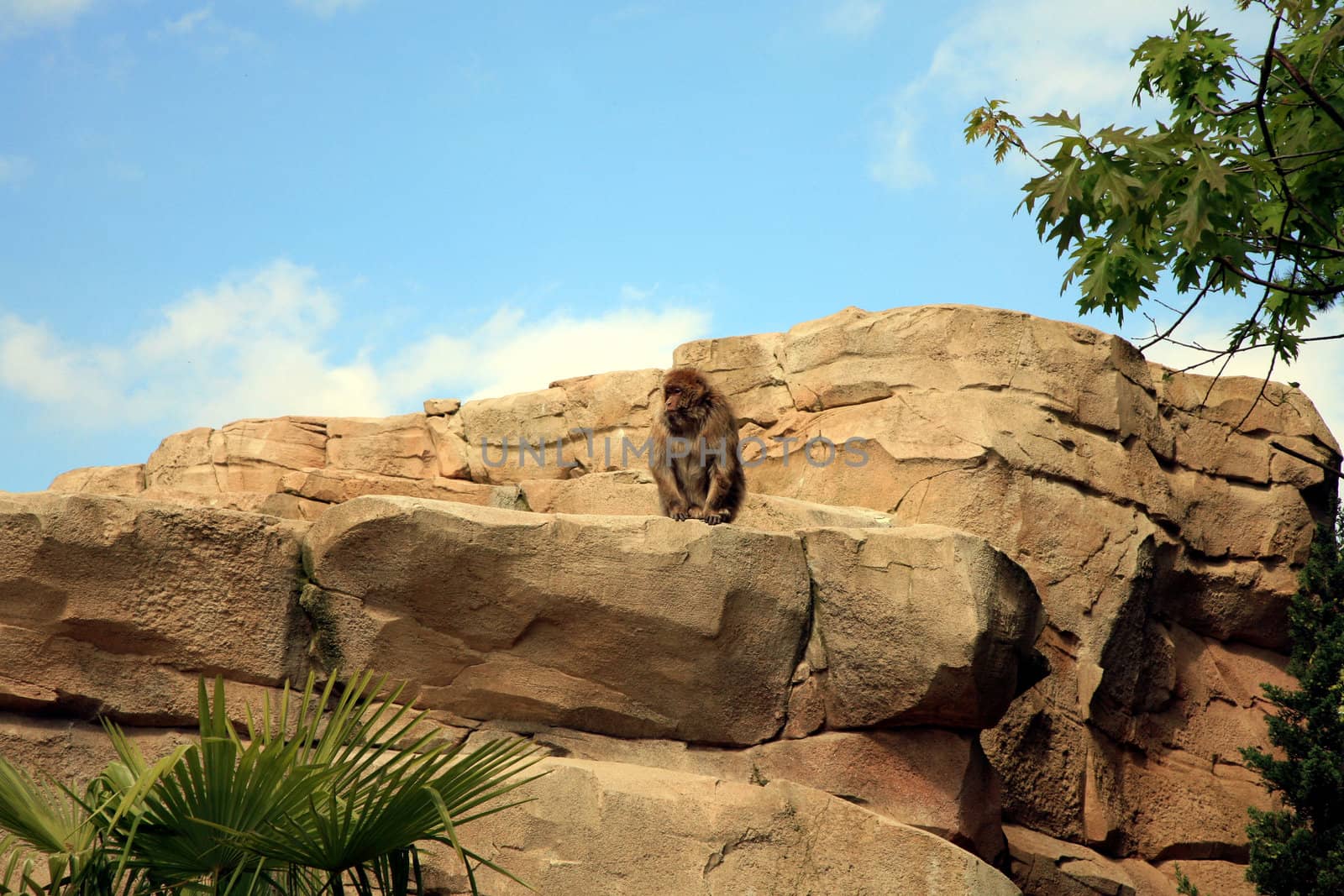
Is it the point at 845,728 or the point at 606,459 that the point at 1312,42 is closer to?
the point at 845,728

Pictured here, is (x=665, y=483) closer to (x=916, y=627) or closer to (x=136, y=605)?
(x=916, y=627)

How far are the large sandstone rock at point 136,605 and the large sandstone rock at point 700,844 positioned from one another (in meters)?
1.90

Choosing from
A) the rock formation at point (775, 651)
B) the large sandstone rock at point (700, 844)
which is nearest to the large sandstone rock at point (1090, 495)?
the rock formation at point (775, 651)

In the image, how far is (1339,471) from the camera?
12.7 m

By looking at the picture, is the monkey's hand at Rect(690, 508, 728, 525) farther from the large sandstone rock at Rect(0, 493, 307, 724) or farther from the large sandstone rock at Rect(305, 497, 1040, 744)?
the large sandstone rock at Rect(0, 493, 307, 724)

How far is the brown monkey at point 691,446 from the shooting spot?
10.8 meters

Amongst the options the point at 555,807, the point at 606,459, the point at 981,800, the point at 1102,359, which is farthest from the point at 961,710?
the point at 606,459

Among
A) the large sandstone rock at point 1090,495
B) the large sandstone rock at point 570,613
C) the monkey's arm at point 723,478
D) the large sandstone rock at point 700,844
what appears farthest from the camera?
the large sandstone rock at point 1090,495

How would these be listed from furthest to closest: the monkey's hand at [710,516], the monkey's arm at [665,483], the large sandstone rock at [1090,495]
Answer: the monkey's arm at [665,483] → the large sandstone rock at [1090,495] → the monkey's hand at [710,516]

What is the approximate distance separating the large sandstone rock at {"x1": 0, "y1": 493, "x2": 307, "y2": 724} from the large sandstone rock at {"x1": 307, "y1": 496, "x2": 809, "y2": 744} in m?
0.38

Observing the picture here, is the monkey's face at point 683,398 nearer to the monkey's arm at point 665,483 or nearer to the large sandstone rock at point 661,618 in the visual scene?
the monkey's arm at point 665,483

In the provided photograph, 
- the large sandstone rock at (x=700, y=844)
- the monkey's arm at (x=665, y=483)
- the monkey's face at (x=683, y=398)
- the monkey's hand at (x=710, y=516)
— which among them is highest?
the monkey's face at (x=683, y=398)

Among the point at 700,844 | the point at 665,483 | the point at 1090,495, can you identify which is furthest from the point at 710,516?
the point at 1090,495

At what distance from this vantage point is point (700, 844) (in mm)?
7789
